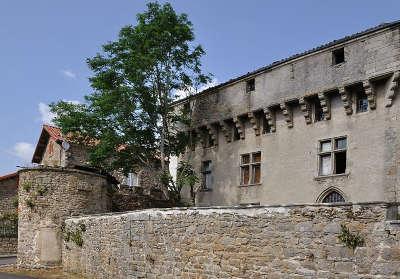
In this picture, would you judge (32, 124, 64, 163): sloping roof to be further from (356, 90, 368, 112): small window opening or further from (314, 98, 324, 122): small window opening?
(356, 90, 368, 112): small window opening

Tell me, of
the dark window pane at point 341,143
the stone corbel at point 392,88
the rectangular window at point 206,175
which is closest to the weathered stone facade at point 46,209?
the rectangular window at point 206,175

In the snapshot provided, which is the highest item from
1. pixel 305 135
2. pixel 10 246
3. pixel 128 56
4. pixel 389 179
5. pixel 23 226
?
pixel 128 56

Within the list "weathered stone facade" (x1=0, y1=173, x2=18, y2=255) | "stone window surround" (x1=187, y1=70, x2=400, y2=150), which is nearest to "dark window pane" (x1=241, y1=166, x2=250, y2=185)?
"stone window surround" (x1=187, y1=70, x2=400, y2=150)

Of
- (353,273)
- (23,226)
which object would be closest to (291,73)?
(23,226)

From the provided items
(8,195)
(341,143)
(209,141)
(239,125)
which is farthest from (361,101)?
(8,195)

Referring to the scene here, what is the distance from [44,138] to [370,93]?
27831mm

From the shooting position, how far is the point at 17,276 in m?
20.4

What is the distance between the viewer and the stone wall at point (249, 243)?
10203 millimetres

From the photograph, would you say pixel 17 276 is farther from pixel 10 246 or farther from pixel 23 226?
pixel 10 246

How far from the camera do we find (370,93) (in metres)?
21.0

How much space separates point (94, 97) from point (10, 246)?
431 inches

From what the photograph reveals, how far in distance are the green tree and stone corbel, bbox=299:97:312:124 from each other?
6820 millimetres

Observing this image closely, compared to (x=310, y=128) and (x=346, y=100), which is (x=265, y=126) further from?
(x=346, y=100)

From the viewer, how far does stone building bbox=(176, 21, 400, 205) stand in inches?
814
